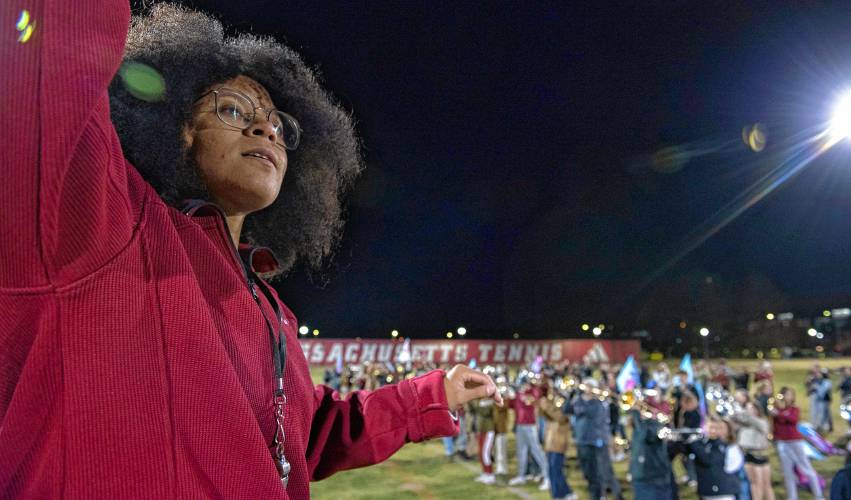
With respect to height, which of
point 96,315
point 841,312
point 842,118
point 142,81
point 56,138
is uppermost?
point 841,312

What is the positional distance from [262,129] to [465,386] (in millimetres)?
1176

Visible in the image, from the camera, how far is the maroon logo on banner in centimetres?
3834

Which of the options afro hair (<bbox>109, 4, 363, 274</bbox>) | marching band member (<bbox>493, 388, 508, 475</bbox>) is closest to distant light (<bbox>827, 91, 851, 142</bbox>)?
marching band member (<bbox>493, 388, 508, 475</bbox>)

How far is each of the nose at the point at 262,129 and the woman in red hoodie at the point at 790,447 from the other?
1140 cm

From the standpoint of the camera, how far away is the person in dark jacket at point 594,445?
32.4 feet

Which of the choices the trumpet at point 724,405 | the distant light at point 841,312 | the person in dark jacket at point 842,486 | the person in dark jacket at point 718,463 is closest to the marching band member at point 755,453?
the trumpet at point 724,405

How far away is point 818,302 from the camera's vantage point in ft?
257

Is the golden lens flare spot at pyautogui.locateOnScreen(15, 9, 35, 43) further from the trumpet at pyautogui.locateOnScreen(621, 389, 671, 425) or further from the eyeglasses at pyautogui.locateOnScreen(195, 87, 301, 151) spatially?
the trumpet at pyautogui.locateOnScreen(621, 389, 671, 425)

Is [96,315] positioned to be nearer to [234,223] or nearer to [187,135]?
[234,223]

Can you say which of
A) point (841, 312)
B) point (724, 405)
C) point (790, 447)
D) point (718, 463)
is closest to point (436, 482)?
point (724, 405)

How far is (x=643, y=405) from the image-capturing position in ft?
29.4

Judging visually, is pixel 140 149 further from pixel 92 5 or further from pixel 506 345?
pixel 506 345

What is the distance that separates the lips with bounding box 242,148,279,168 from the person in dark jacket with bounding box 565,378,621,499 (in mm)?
9551

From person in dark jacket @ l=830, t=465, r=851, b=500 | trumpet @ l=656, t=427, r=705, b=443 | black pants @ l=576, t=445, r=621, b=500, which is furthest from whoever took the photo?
black pants @ l=576, t=445, r=621, b=500
